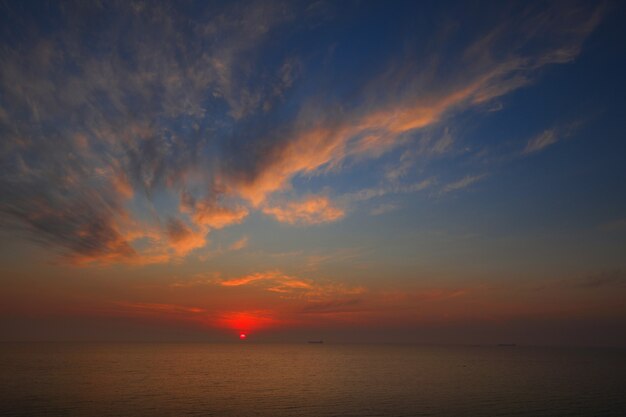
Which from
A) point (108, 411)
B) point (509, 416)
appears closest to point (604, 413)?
point (509, 416)

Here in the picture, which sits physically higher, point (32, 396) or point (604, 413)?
point (32, 396)

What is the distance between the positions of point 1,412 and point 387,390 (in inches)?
3116

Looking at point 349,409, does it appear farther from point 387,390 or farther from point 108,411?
point 108,411

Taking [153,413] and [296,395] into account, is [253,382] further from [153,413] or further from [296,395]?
[153,413]

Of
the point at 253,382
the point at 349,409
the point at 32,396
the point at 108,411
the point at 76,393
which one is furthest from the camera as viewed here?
the point at 253,382

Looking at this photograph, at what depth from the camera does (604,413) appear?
226 feet

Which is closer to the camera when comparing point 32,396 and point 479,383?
point 32,396

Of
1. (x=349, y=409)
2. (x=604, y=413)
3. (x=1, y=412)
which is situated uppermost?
(x=1, y=412)

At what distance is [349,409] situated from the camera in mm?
71125

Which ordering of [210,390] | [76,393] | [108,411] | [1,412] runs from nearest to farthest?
[1,412], [108,411], [76,393], [210,390]

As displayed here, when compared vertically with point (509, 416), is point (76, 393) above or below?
above

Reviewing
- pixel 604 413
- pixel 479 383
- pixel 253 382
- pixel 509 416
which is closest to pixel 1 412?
pixel 253 382

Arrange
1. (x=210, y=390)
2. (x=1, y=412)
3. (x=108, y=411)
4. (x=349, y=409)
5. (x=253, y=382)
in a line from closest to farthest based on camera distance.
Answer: (x=1, y=412) < (x=108, y=411) < (x=349, y=409) < (x=210, y=390) < (x=253, y=382)

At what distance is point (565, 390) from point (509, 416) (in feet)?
156
